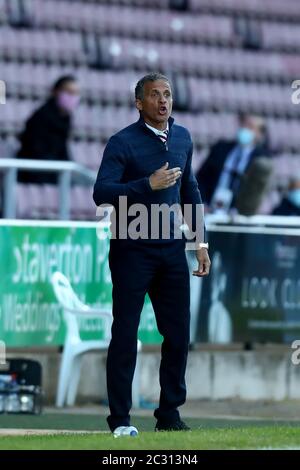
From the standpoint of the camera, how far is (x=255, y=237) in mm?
15477

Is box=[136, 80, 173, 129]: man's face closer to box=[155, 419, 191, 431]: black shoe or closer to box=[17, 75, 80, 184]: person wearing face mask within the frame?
box=[155, 419, 191, 431]: black shoe

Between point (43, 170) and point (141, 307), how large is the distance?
21.3ft

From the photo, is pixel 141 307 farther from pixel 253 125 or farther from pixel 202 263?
pixel 253 125

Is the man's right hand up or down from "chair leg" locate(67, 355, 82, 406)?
up

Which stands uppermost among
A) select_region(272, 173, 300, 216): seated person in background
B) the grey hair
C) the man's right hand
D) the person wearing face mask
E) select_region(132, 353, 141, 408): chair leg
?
the person wearing face mask

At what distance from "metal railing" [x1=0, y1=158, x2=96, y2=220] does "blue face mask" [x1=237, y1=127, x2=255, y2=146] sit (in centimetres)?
210

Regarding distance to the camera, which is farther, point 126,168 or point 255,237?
point 255,237

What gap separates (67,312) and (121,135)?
513 cm

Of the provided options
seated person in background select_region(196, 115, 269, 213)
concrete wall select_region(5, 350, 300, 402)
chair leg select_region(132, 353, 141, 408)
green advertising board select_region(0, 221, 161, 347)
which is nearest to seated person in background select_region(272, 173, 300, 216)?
seated person in background select_region(196, 115, 269, 213)

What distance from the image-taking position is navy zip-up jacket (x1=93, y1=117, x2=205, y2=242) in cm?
898

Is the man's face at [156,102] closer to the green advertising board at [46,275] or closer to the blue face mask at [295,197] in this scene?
the green advertising board at [46,275]

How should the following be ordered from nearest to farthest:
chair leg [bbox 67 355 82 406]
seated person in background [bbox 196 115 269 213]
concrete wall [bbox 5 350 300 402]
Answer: chair leg [bbox 67 355 82 406], concrete wall [bbox 5 350 300 402], seated person in background [bbox 196 115 269 213]

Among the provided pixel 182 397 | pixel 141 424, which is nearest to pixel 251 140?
pixel 141 424

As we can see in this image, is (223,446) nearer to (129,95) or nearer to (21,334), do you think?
(21,334)
